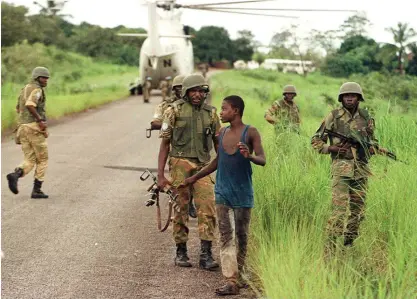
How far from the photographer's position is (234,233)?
6582 mm

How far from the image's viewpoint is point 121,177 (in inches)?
533

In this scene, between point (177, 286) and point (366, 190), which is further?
point (366, 190)

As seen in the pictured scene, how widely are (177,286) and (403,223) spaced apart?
182cm

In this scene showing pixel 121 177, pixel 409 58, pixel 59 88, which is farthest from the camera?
pixel 409 58

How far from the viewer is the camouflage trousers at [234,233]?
6.46 metres

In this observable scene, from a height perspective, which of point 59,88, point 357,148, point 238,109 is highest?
point 238,109

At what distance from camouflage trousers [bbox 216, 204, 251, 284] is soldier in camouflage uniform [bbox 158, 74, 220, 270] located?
0.79 metres

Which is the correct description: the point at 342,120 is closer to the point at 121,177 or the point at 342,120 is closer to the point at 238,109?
the point at 238,109

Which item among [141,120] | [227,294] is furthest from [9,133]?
[227,294]

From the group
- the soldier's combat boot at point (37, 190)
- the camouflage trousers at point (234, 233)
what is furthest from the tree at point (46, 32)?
the camouflage trousers at point (234, 233)

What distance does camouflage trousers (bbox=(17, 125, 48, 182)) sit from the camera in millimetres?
11398

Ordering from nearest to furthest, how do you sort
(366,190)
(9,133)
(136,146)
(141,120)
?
(366,190), (136,146), (9,133), (141,120)

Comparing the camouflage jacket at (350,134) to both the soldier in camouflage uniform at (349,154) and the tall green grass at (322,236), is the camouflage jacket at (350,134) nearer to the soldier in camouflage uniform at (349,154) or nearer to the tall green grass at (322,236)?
the soldier in camouflage uniform at (349,154)

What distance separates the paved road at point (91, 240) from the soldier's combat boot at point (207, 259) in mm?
94
